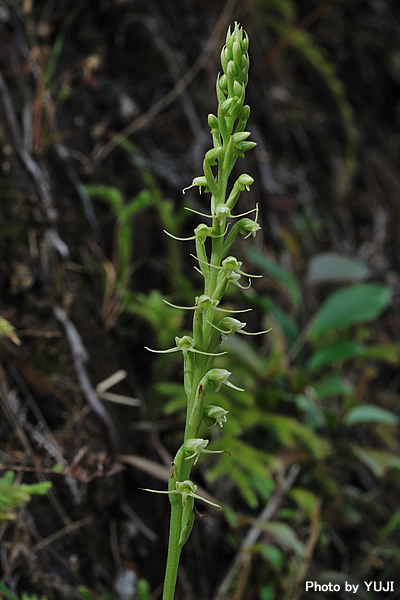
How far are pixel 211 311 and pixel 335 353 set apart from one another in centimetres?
169

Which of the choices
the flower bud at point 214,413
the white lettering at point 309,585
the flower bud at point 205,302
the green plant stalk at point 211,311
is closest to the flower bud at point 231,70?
the green plant stalk at point 211,311

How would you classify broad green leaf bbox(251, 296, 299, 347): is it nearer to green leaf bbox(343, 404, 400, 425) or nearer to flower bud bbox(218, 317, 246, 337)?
green leaf bbox(343, 404, 400, 425)

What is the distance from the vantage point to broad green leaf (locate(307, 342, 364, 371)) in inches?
99.7

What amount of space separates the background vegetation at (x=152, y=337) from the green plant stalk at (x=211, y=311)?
0.39 metres

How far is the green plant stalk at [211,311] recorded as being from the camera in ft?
3.20

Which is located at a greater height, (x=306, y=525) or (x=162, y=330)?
(x=162, y=330)

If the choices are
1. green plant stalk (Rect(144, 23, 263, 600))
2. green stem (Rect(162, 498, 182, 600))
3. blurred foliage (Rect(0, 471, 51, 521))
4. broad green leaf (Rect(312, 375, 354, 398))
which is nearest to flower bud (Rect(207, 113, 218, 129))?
green plant stalk (Rect(144, 23, 263, 600))

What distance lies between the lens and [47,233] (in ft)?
6.70

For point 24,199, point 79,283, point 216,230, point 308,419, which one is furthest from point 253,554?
point 24,199

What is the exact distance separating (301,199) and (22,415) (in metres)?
2.52

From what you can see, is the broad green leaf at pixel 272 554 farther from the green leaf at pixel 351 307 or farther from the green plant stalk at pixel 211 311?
the green leaf at pixel 351 307

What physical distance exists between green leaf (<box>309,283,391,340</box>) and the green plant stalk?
173 centimetres

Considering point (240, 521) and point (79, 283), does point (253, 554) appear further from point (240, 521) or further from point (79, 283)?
point (79, 283)

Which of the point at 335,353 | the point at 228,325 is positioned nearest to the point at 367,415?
the point at 335,353
